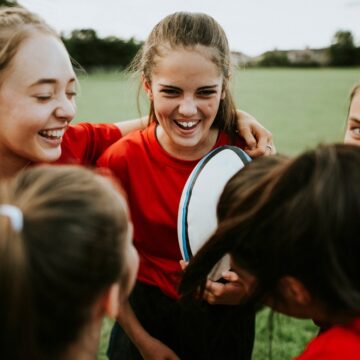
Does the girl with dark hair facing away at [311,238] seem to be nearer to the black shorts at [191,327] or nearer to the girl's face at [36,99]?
the black shorts at [191,327]

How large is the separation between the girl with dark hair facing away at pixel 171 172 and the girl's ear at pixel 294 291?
2.07 ft

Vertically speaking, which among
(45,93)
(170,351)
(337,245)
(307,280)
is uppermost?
(45,93)

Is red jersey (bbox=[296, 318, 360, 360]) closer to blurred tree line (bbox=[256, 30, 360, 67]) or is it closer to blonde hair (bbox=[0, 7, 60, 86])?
blonde hair (bbox=[0, 7, 60, 86])

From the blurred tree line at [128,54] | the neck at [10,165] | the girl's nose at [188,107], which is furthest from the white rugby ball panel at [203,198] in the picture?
the blurred tree line at [128,54]

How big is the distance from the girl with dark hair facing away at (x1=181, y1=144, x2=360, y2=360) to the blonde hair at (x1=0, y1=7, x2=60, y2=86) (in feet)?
3.11

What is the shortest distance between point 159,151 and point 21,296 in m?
1.17

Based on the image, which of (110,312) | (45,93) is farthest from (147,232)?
(110,312)

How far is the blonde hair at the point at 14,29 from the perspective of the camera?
66.7 inches

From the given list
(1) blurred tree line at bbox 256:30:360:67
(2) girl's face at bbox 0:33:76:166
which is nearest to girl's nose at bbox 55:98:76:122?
(2) girl's face at bbox 0:33:76:166

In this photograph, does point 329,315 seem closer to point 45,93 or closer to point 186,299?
point 186,299

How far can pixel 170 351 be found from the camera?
6.41 ft

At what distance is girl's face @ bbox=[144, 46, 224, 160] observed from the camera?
1.93 meters

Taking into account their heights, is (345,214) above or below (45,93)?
below

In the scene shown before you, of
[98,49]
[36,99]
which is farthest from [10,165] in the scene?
[98,49]
